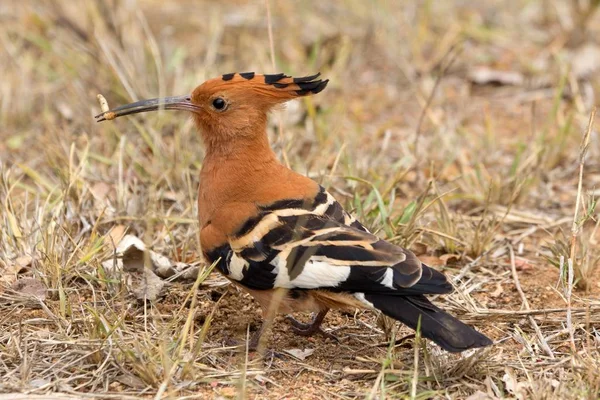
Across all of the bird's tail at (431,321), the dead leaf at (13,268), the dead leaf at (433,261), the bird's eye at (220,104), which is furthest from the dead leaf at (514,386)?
the dead leaf at (13,268)

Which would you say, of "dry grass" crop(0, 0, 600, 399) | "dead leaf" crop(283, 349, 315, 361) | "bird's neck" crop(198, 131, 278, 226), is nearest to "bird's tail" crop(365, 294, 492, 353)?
"dry grass" crop(0, 0, 600, 399)

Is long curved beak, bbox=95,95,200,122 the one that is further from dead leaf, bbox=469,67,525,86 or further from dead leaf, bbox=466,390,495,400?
dead leaf, bbox=469,67,525,86

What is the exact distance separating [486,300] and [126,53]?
2835 mm

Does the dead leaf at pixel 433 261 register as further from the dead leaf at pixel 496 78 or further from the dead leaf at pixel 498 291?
the dead leaf at pixel 496 78

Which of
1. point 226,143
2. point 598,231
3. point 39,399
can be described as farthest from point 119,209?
point 598,231

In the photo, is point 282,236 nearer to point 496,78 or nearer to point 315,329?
point 315,329

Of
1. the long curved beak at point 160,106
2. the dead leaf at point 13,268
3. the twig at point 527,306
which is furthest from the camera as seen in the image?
the long curved beak at point 160,106

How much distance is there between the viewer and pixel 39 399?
106 inches

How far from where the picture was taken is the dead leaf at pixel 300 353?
3.18 metres

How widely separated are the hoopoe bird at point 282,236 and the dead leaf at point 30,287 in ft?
2.18

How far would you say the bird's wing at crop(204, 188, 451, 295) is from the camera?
2.90 m

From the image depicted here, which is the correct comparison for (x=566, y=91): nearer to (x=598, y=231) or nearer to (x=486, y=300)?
(x=598, y=231)

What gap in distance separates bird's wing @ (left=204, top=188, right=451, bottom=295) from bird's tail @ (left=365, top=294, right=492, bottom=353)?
0.16 ft

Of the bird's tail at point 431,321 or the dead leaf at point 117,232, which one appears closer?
the bird's tail at point 431,321
